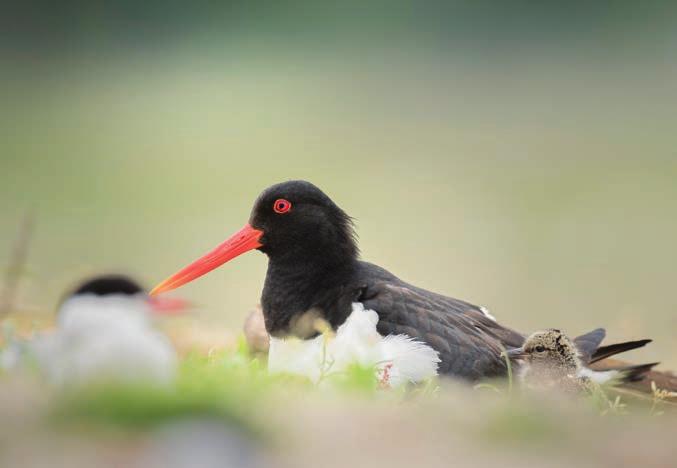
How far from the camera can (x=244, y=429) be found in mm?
2994

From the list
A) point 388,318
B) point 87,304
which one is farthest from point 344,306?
point 87,304

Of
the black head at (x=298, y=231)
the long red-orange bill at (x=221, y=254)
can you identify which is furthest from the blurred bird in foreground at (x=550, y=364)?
the long red-orange bill at (x=221, y=254)

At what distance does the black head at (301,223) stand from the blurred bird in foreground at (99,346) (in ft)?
7.02

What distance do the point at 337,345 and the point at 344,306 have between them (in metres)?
0.34

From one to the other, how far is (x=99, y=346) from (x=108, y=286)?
0.78 m

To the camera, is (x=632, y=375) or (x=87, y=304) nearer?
(x=87, y=304)

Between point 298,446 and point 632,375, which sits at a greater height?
point 632,375

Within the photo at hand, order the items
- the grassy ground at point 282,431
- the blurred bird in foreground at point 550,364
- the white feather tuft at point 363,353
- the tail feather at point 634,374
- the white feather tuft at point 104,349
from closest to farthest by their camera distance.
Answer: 1. the grassy ground at point 282,431
2. the white feather tuft at point 104,349
3. the white feather tuft at point 363,353
4. the blurred bird in foreground at point 550,364
5. the tail feather at point 634,374

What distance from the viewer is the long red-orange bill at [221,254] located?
630 centimetres

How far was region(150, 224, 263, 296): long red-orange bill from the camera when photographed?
6.30 metres

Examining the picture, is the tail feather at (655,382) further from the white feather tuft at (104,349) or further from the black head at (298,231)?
the white feather tuft at (104,349)

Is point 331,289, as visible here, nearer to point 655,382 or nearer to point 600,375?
point 600,375

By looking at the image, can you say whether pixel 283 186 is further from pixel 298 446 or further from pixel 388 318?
pixel 298 446

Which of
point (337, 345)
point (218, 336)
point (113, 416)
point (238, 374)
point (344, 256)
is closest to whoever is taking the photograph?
point (113, 416)
